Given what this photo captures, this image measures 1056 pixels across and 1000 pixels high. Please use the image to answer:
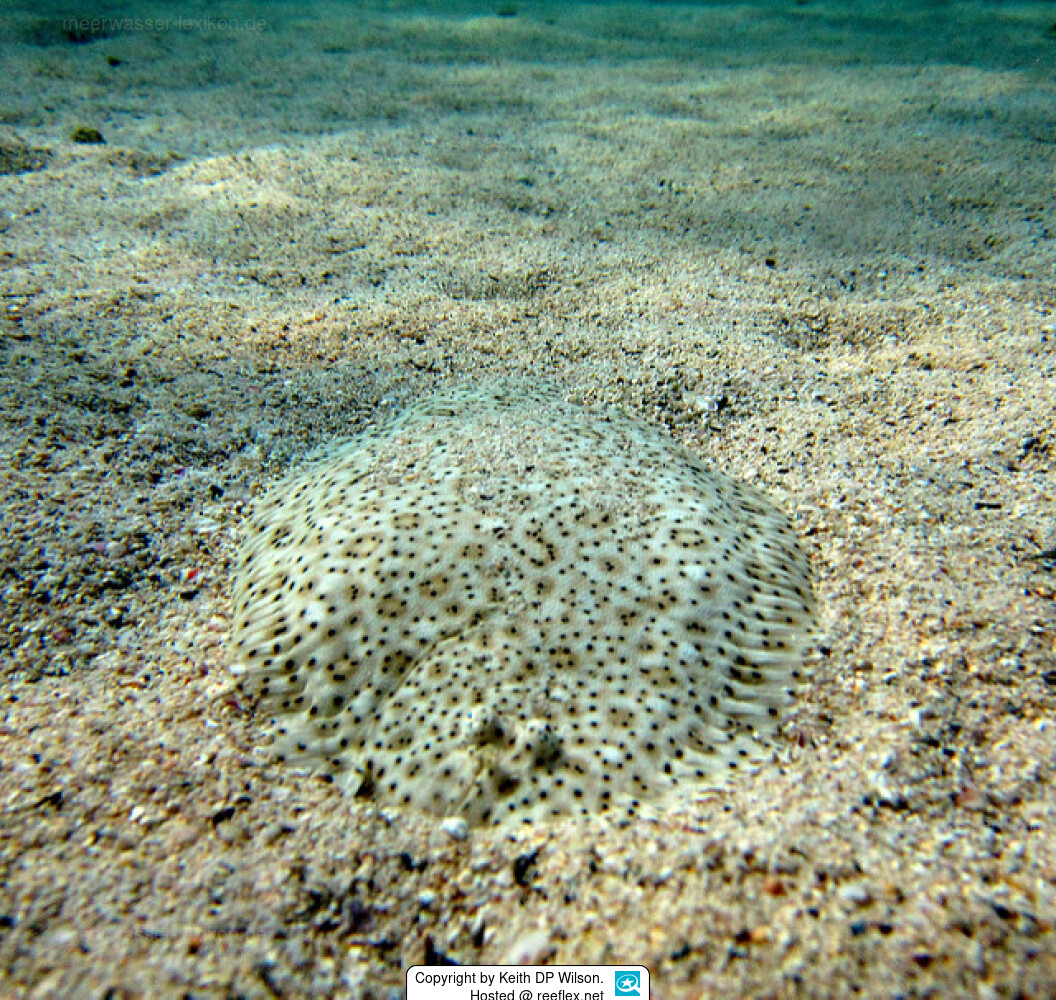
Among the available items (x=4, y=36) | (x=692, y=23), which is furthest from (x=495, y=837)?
(x=692, y=23)

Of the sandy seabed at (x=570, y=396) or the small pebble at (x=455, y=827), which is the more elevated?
the sandy seabed at (x=570, y=396)

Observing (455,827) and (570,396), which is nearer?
(455,827)

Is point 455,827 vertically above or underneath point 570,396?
underneath

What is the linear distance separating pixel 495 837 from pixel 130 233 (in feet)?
17.9

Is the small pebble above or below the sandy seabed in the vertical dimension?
below

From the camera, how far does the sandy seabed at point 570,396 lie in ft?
5.92

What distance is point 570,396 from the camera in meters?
3.89

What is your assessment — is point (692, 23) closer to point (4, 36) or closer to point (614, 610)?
point (4, 36)

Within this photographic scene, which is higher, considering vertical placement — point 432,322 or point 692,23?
point 692,23

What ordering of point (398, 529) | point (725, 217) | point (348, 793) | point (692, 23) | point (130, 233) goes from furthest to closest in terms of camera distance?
point (692, 23), point (725, 217), point (130, 233), point (398, 529), point (348, 793)

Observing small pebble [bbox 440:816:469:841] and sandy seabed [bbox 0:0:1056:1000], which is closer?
sandy seabed [bbox 0:0:1056:1000]

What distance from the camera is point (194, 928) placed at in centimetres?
179

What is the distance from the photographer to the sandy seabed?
181 cm

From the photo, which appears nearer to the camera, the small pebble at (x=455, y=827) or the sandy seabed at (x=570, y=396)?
the sandy seabed at (x=570, y=396)
